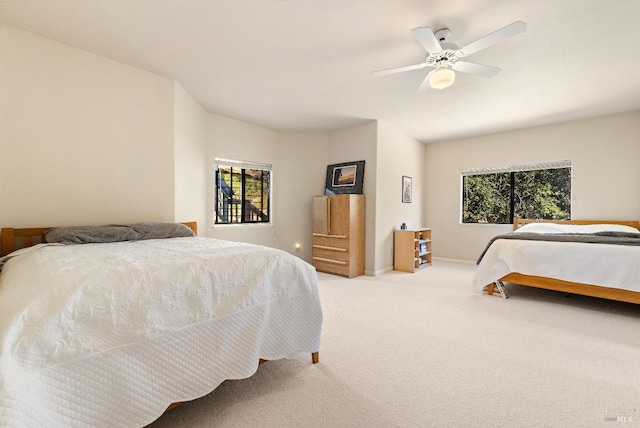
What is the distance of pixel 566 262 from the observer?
294 centimetres

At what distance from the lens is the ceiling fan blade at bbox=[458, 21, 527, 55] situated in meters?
1.72

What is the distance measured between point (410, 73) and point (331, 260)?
114 inches

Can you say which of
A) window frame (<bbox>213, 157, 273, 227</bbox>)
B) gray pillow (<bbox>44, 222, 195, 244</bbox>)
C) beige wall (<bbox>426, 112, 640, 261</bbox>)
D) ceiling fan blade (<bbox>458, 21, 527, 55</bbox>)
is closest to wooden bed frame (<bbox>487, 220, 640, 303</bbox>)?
beige wall (<bbox>426, 112, 640, 261</bbox>)

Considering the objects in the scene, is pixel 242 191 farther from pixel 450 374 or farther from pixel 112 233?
pixel 450 374

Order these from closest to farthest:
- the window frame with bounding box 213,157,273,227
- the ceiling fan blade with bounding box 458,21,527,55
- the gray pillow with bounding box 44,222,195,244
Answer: the ceiling fan blade with bounding box 458,21,527,55 → the gray pillow with bounding box 44,222,195,244 → the window frame with bounding box 213,157,273,227

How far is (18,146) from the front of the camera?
2.27 m

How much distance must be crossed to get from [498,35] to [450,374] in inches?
88.8

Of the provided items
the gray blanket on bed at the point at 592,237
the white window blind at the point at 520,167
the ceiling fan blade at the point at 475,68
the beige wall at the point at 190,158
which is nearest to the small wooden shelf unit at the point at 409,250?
the gray blanket on bed at the point at 592,237

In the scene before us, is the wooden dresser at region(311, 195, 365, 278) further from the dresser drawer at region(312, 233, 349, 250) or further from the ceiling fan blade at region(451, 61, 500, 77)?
the ceiling fan blade at region(451, 61, 500, 77)

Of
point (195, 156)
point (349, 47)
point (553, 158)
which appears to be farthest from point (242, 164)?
point (553, 158)

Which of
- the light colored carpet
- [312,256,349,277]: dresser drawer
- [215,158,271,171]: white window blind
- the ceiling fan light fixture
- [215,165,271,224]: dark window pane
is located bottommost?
the light colored carpet

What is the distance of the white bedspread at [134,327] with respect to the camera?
0.94m

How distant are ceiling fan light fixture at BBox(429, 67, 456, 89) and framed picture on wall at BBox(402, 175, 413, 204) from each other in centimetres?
297

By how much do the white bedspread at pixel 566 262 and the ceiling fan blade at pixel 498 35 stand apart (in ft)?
7.65
